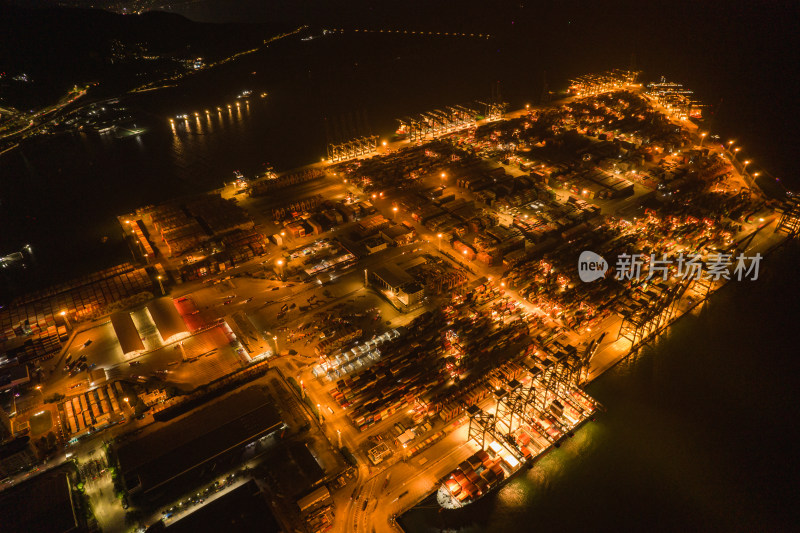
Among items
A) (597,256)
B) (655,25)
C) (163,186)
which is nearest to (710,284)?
(597,256)

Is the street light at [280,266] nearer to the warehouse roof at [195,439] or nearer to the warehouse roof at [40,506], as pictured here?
the warehouse roof at [195,439]

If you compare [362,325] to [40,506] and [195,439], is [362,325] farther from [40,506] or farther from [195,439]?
[40,506]

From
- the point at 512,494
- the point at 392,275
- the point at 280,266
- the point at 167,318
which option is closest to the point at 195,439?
the point at 167,318

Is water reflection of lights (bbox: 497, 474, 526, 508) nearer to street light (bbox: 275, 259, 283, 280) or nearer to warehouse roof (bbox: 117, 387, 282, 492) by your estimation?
warehouse roof (bbox: 117, 387, 282, 492)

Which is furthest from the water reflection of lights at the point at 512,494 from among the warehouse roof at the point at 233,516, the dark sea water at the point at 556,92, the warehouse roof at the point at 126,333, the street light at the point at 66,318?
the street light at the point at 66,318

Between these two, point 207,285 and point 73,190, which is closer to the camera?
point 207,285

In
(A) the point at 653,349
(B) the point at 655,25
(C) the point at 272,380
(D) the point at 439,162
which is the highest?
(B) the point at 655,25

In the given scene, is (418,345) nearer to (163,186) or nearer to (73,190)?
(163,186)
